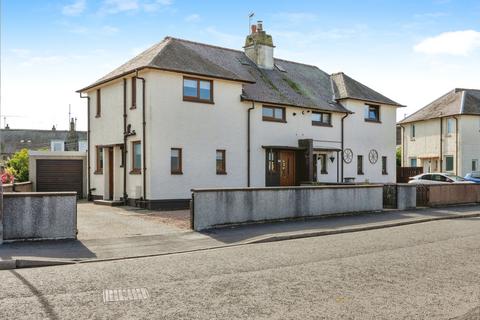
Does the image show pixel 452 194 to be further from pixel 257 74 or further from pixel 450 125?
pixel 450 125

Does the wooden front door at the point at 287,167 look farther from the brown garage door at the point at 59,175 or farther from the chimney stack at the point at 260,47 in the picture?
the brown garage door at the point at 59,175

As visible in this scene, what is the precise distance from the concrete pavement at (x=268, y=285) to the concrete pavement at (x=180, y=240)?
777mm

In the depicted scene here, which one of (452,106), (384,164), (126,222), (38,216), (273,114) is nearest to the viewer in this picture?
(38,216)

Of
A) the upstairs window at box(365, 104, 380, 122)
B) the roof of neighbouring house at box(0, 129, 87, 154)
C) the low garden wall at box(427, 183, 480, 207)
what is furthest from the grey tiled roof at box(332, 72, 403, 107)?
the roof of neighbouring house at box(0, 129, 87, 154)

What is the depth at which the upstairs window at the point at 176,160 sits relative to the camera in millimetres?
20812

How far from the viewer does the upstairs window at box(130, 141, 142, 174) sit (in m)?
21.0

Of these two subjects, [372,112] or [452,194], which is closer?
[452,194]

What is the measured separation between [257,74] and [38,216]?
1697 centimetres

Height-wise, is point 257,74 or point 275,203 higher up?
point 257,74

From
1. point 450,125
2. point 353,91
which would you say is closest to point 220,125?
point 353,91

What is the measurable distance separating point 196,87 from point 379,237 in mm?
11162

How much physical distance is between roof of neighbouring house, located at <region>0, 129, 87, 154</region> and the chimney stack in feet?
117

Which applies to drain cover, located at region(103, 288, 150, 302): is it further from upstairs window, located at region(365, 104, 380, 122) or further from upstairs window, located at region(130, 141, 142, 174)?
upstairs window, located at region(365, 104, 380, 122)

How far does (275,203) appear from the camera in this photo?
53.7 feet
